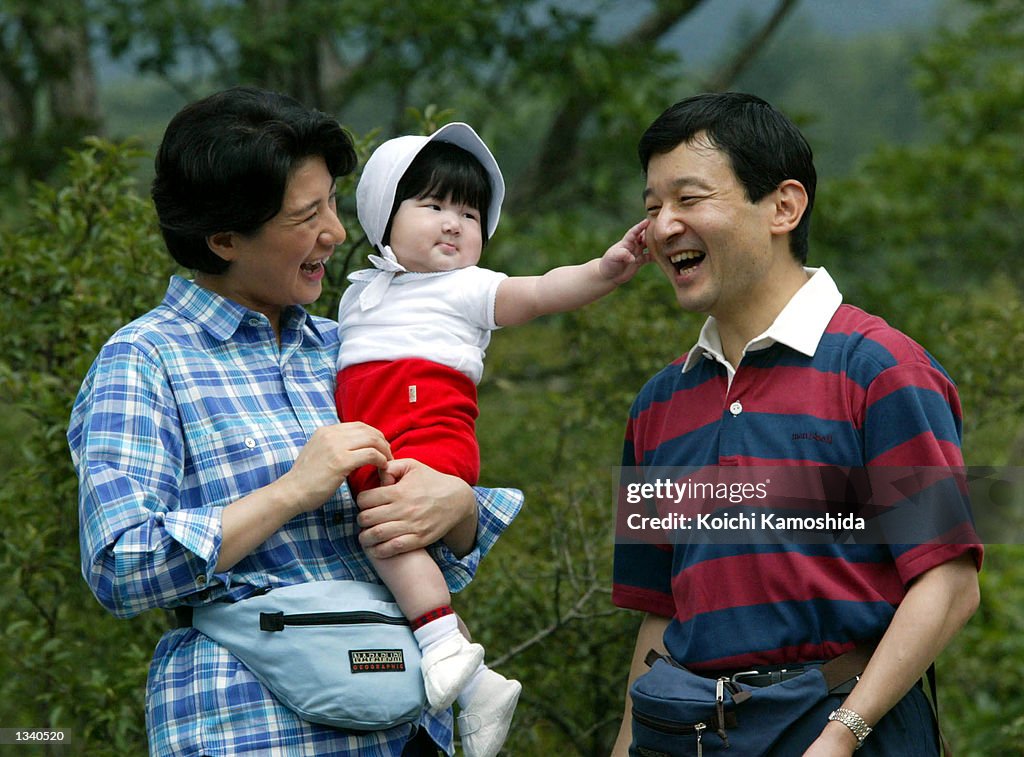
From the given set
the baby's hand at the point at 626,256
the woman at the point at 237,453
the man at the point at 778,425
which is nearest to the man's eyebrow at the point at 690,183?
the man at the point at 778,425

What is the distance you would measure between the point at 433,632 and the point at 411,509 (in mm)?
225

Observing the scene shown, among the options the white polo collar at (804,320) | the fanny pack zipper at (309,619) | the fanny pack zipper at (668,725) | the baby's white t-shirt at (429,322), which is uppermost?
the white polo collar at (804,320)

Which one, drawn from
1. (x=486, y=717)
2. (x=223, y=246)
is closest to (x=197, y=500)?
(x=223, y=246)

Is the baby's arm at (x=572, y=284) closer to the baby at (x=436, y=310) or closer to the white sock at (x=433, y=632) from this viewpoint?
the baby at (x=436, y=310)

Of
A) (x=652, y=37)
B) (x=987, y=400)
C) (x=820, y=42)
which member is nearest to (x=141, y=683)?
(x=987, y=400)

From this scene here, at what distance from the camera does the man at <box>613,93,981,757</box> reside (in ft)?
7.31

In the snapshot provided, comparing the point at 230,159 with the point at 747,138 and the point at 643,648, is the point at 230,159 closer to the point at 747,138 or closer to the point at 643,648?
the point at 747,138

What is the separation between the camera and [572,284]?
267 centimetres

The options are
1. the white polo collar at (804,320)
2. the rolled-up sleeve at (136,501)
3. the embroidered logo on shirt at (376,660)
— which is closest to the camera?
the rolled-up sleeve at (136,501)

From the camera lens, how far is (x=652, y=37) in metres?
7.67

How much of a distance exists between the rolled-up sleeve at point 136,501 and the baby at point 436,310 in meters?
0.38

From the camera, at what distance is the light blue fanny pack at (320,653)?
7.36 ft

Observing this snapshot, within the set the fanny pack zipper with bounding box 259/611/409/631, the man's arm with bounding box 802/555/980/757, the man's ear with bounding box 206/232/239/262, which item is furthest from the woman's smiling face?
the man's arm with bounding box 802/555/980/757

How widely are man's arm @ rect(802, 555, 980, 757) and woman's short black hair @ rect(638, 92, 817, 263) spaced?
70cm
